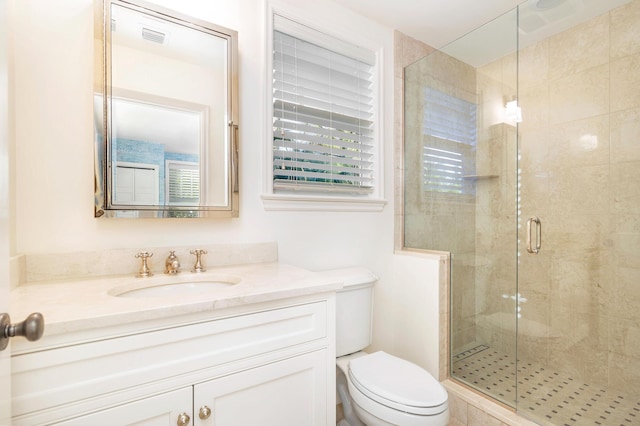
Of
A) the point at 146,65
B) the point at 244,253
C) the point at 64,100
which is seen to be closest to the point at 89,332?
the point at 244,253

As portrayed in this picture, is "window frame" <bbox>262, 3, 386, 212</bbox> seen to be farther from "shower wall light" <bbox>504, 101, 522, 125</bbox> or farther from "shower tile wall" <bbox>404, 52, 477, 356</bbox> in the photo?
"shower wall light" <bbox>504, 101, 522, 125</bbox>

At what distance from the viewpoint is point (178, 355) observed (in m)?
0.86

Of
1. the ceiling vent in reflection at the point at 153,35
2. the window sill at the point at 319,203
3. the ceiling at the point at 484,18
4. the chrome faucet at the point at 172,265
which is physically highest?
the ceiling at the point at 484,18

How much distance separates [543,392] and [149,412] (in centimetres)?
195

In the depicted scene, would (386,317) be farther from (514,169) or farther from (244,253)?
(514,169)

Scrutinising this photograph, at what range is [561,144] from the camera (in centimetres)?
199

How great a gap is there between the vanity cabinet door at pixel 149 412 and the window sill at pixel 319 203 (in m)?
0.91

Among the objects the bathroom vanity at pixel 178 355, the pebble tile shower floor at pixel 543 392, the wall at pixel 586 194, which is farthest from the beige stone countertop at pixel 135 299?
the wall at pixel 586 194

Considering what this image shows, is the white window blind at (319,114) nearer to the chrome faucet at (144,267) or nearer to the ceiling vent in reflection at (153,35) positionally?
the ceiling vent in reflection at (153,35)

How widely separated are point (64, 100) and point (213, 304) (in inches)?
38.7

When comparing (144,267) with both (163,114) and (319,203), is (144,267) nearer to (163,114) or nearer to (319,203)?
(163,114)

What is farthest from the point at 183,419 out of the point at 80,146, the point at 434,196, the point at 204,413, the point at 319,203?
the point at 434,196

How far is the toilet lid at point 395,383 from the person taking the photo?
3.82 ft

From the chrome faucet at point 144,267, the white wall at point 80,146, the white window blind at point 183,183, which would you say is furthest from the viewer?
the white window blind at point 183,183
